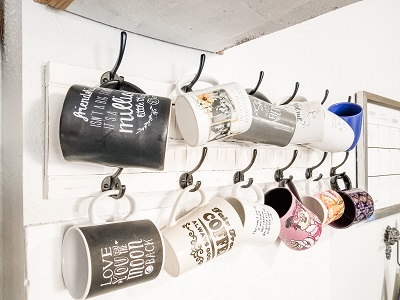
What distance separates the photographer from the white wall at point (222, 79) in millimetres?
562

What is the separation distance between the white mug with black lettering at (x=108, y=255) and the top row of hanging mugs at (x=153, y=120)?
113 millimetres

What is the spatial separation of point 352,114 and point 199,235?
0.74 m

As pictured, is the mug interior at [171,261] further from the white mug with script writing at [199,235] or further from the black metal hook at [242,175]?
the black metal hook at [242,175]

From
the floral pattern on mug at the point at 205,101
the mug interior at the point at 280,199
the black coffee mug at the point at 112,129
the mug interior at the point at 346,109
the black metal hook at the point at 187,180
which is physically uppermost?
the mug interior at the point at 346,109

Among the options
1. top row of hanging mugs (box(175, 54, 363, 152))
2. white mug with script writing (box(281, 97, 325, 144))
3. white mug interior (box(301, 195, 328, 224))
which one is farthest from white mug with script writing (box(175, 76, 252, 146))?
white mug interior (box(301, 195, 328, 224))

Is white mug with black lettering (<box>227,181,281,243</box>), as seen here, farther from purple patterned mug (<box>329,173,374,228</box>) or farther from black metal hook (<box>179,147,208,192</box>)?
purple patterned mug (<box>329,173,374,228</box>)

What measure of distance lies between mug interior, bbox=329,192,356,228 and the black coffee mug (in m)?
0.82

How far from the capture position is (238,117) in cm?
62

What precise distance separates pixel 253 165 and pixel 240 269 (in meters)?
0.28

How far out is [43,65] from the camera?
1.88 ft

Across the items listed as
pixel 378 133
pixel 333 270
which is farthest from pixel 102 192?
pixel 378 133

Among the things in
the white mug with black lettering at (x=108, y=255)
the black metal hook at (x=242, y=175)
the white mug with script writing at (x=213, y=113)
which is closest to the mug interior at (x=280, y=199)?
the black metal hook at (x=242, y=175)

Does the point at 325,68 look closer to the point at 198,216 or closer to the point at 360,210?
the point at 360,210

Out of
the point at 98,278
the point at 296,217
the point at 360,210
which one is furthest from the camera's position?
the point at 360,210
